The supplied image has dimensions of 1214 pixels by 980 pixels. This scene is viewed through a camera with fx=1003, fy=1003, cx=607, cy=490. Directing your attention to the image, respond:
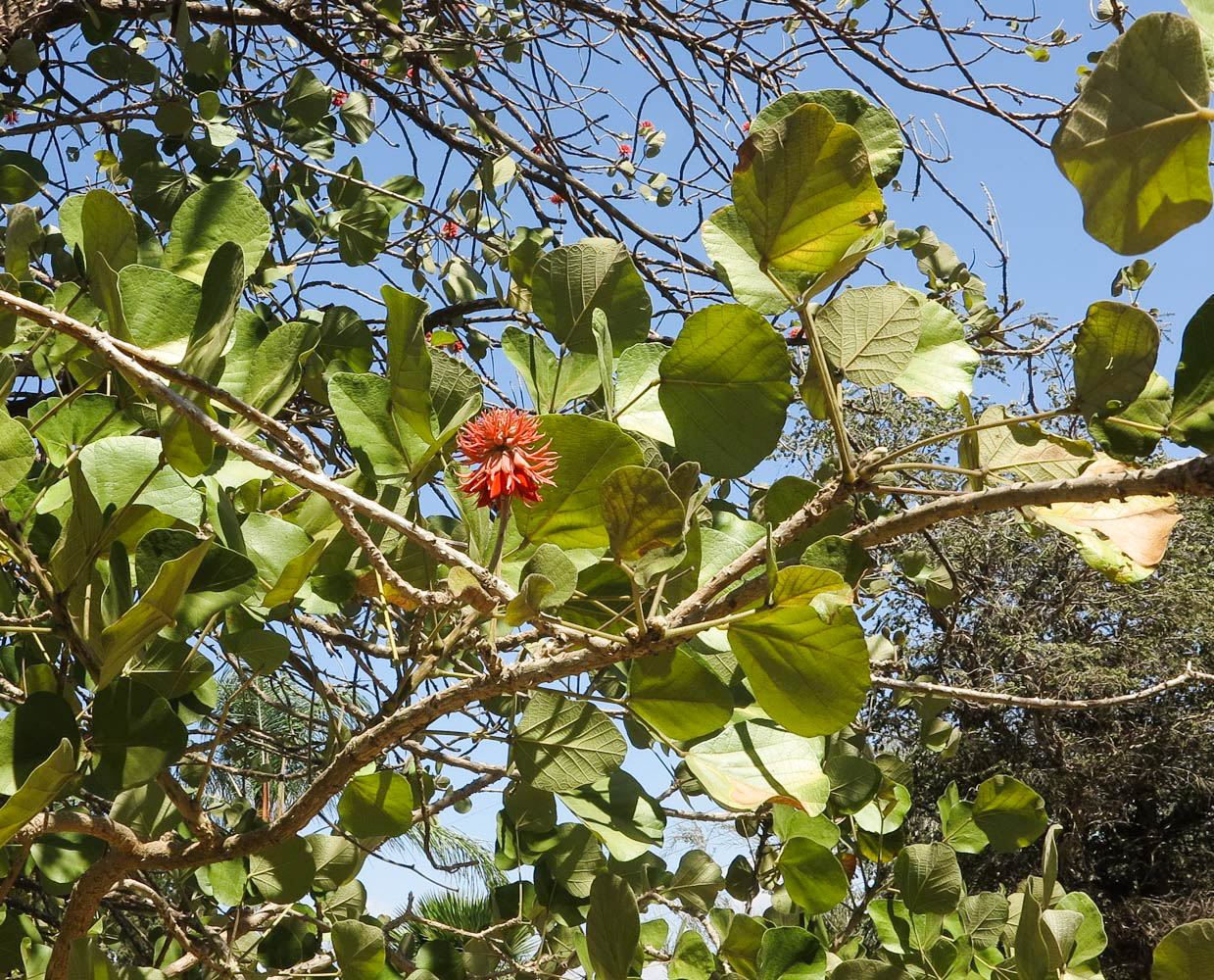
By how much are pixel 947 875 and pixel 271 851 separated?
62 cm

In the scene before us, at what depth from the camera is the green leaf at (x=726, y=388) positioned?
1.66 ft

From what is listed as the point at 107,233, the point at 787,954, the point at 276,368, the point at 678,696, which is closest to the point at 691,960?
the point at 787,954

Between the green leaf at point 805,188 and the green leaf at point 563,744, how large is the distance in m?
0.29

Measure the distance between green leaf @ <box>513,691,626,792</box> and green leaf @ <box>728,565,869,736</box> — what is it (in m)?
0.18

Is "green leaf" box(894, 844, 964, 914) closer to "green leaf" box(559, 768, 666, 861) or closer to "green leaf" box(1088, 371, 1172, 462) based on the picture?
"green leaf" box(559, 768, 666, 861)

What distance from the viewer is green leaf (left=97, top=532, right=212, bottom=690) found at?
406 millimetres

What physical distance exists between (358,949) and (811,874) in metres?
0.36

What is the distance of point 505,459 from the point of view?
49 cm

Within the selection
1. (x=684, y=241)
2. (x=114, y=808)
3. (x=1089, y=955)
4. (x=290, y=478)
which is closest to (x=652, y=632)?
(x=290, y=478)

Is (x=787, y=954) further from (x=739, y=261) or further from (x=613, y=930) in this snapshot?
(x=739, y=261)

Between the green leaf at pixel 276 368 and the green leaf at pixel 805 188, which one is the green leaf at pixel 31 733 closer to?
the green leaf at pixel 276 368

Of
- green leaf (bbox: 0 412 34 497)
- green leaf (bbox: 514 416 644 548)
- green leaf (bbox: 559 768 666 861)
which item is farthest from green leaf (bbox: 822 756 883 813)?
green leaf (bbox: 0 412 34 497)

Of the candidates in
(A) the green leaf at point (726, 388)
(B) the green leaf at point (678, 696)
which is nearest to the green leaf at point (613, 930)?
(B) the green leaf at point (678, 696)

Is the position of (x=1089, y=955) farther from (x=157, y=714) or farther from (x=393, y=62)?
(x=393, y=62)
